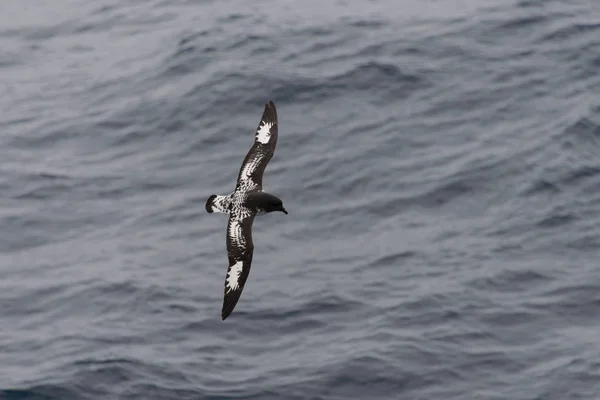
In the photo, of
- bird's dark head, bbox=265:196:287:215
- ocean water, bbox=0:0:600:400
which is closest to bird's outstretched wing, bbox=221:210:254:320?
bird's dark head, bbox=265:196:287:215

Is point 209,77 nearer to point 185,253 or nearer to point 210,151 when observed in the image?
point 210,151

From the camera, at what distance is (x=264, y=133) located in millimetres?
17312

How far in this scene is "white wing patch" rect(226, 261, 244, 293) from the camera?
1555 cm

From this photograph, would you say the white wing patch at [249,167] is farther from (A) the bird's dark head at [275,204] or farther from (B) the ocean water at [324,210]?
(B) the ocean water at [324,210]

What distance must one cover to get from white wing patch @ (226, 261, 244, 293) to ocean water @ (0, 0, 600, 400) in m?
4.14

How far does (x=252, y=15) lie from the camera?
3209 centimetres

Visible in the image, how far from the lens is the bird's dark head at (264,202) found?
1553cm

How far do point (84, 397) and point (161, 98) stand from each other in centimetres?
1048

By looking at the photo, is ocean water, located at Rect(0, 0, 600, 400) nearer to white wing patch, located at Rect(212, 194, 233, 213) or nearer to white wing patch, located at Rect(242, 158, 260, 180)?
white wing patch, located at Rect(242, 158, 260, 180)

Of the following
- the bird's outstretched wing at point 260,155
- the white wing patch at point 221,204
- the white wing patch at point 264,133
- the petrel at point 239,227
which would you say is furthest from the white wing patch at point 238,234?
the white wing patch at point 264,133

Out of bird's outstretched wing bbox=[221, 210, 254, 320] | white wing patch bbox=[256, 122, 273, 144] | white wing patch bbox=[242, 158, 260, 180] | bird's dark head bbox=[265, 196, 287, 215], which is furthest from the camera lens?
white wing patch bbox=[256, 122, 273, 144]

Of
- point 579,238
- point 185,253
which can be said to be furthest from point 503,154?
point 185,253

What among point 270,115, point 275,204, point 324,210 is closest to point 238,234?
point 275,204

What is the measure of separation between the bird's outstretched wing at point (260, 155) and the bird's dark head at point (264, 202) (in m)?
0.71
